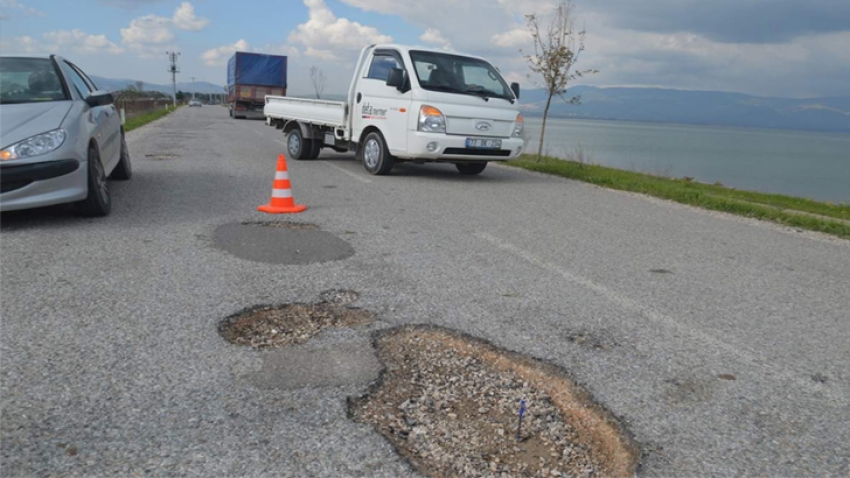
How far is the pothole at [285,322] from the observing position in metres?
3.48

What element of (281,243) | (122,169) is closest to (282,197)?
(281,243)

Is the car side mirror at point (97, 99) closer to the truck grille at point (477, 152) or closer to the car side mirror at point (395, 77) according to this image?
the car side mirror at point (395, 77)

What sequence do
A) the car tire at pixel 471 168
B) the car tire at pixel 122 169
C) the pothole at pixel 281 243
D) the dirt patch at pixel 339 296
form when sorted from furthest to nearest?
the car tire at pixel 471 168 < the car tire at pixel 122 169 < the pothole at pixel 281 243 < the dirt patch at pixel 339 296

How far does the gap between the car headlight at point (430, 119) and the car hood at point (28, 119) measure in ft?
16.4

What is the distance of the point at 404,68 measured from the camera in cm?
1035

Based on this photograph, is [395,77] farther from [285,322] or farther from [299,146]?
[285,322]

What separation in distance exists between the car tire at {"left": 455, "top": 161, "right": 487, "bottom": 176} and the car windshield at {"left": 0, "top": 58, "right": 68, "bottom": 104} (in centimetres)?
688

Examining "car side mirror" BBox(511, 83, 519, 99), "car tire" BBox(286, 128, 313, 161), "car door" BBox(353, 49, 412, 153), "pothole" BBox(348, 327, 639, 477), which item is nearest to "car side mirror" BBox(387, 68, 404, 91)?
"car door" BBox(353, 49, 412, 153)

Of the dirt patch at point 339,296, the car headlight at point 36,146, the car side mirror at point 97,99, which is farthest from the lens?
the car side mirror at point 97,99

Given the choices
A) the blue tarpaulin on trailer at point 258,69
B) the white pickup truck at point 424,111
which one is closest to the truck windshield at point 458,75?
the white pickup truck at point 424,111

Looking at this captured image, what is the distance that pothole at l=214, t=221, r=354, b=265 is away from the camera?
5.19m

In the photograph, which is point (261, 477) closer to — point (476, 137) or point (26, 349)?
point (26, 349)

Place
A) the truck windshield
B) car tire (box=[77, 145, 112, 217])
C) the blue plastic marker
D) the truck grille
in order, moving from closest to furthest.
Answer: the blue plastic marker < car tire (box=[77, 145, 112, 217]) < the truck grille < the truck windshield

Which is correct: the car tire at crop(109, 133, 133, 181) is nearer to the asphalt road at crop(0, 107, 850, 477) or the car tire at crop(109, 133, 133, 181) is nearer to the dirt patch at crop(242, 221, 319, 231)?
the asphalt road at crop(0, 107, 850, 477)
